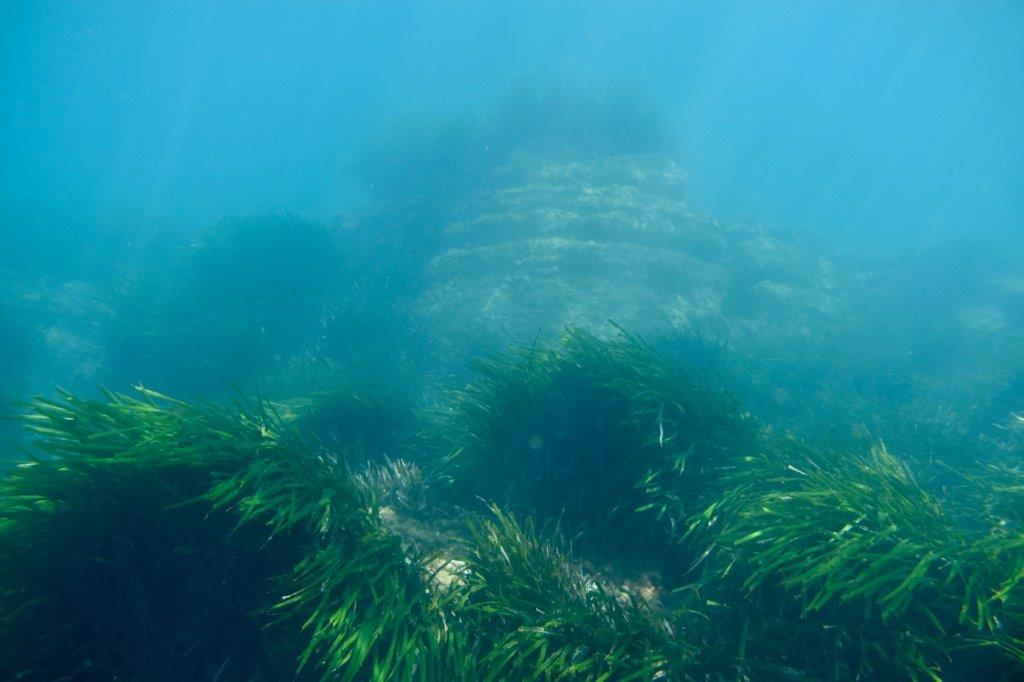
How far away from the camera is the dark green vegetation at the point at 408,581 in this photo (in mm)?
2941

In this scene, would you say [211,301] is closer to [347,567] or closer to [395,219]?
[395,219]

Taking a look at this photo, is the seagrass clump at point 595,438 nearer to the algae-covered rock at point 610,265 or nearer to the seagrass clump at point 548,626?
the seagrass clump at point 548,626

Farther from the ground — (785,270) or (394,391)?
(785,270)

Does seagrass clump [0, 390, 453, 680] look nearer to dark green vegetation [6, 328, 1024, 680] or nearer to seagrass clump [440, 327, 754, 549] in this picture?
dark green vegetation [6, 328, 1024, 680]

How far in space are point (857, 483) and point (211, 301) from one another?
1380cm

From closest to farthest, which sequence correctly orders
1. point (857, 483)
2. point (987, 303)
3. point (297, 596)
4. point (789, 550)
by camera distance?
point (297, 596)
point (789, 550)
point (857, 483)
point (987, 303)

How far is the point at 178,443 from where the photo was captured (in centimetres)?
358

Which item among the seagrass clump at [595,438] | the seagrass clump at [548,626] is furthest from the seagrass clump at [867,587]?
the seagrass clump at [595,438]

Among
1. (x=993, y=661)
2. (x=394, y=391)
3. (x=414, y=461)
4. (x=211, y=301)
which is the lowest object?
(x=993, y=661)

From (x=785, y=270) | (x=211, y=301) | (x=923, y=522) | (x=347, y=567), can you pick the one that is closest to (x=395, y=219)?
(x=211, y=301)

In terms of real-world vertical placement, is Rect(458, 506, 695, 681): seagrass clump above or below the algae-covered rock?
below

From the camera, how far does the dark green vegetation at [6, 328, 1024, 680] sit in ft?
9.65

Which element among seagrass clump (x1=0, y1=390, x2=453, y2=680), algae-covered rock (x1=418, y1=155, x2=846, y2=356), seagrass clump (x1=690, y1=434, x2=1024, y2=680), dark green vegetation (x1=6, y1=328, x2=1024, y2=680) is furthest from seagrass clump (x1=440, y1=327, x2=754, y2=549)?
algae-covered rock (x1=418, y1=155, x2=846, y2=356)

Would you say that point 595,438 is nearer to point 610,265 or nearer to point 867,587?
point 867,587
